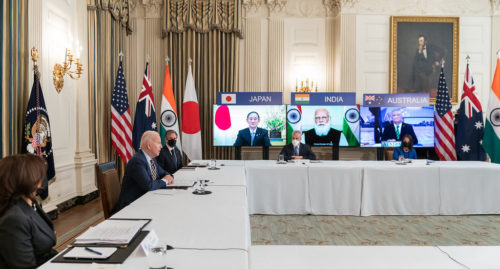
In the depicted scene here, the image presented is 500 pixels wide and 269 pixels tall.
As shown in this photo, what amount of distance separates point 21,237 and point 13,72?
10.0 ft

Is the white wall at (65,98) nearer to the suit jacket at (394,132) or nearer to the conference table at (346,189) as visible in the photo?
the conference table at (346,189)

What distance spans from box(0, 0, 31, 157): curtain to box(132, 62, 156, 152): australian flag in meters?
2.54

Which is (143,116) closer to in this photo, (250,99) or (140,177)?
(250,99)

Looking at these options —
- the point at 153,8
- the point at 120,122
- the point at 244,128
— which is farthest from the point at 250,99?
the point at 153,8

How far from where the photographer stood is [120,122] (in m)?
6.16

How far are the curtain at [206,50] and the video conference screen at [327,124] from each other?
1.54 meters

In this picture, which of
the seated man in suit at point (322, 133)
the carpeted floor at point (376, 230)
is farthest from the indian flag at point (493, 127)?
the seated man in suit at point (322, 133)

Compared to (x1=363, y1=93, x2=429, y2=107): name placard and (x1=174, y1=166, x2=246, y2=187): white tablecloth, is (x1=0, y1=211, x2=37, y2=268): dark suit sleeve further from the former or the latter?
(x1=363, y1=93, x2=429, y2=107): name placard

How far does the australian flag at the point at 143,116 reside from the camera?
653 centimetres

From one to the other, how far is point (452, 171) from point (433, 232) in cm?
114

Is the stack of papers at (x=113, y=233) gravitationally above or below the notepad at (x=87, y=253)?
above

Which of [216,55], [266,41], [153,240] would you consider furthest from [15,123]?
[266,41]

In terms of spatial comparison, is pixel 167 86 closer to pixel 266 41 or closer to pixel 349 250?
pixel 266 41

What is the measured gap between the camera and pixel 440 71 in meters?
7.58
